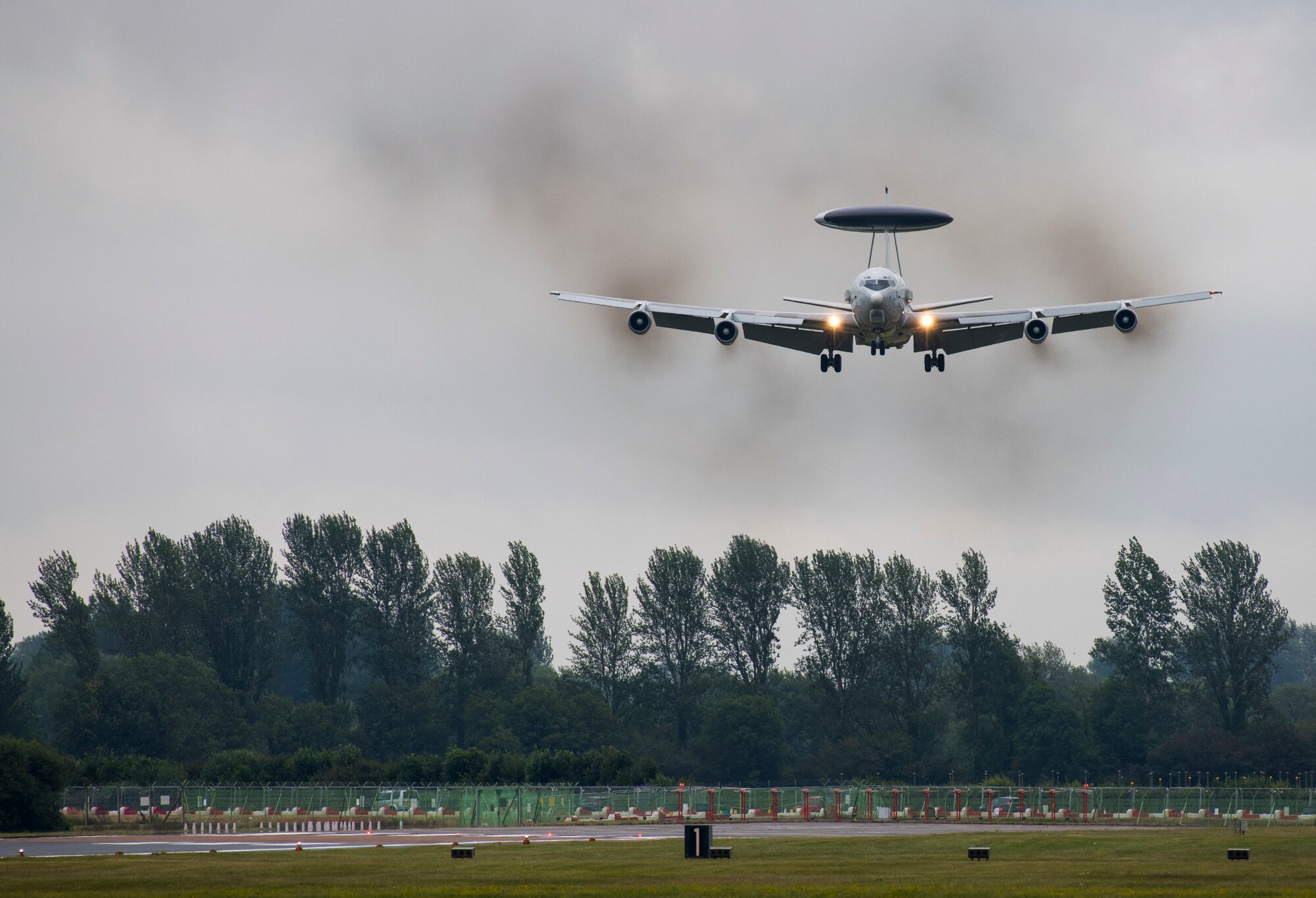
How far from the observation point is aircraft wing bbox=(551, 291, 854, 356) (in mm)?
63812

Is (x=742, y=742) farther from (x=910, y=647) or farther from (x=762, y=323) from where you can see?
(x=762, y=323)

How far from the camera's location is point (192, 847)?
203ft

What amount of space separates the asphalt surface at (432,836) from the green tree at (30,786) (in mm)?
5314

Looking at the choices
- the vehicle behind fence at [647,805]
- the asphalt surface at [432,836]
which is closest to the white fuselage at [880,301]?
the asphalt surface at [432,836]

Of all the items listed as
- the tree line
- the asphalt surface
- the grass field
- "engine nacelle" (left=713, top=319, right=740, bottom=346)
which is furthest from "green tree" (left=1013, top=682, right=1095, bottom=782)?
"engine nacelle" (left=713, top=319, right=740, bottom=346)

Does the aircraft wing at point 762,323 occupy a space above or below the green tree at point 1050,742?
above

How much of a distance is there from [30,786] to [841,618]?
85.9 metres

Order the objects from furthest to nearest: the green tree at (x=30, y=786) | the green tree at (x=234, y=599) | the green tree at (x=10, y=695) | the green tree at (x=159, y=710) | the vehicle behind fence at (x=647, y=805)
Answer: the green tree at (x=234, y=599) → the green tree at (x=159, y=710) → the green tree at (x=10, y=695) → the vehicle behind fence at (x=647, y=805) → the green tree at (x=30, y=786)

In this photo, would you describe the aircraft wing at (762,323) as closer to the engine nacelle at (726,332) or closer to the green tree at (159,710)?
the engine nacelle at (726,332)

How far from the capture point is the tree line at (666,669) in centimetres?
13375

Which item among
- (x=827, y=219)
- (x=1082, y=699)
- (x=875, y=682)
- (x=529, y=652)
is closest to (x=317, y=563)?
(x=529, y=652)

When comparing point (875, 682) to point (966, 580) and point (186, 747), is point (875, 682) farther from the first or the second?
point (186, 747)

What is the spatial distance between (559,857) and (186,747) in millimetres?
85048

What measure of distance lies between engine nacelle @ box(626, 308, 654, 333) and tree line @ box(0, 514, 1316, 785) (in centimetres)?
7126
